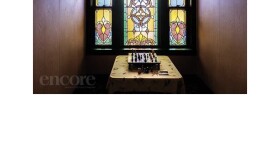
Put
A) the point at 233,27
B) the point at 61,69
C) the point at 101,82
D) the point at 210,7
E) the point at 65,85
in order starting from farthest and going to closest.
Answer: the point at 101,82
the point at 210,7
the point at 65,85
the point at 61,69
the point at 233,27

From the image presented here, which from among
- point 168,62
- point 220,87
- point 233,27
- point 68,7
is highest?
point 68,7

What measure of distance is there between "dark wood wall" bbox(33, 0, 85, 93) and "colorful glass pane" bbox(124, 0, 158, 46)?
2.78ft

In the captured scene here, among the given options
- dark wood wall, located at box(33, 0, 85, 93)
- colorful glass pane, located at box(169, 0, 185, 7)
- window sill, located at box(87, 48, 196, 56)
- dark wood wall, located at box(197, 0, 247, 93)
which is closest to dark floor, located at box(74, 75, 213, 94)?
dark wood wall, located at box(197, 0, 247, 93)

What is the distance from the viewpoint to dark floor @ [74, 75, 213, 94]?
19.7 ft

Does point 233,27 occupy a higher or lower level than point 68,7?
lower

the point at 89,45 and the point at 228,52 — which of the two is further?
the point at 89,45

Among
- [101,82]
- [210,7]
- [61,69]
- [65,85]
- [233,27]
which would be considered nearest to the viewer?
[233,27]

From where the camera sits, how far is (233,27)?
451 centimetres

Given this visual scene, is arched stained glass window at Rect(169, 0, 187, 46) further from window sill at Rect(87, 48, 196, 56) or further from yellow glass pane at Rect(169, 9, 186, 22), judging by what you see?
window sill at Rect(87, 48, 196, 56)

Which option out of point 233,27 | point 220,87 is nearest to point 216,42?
point 220,87

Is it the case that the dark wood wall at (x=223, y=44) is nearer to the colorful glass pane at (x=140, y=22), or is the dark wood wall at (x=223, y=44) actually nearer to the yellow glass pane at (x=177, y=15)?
the yellow glass pane at (x=177, y=15)

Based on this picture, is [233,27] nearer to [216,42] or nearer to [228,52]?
[228,52]

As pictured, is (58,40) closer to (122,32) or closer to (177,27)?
(122,32)

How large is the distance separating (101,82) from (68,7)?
1810mm
